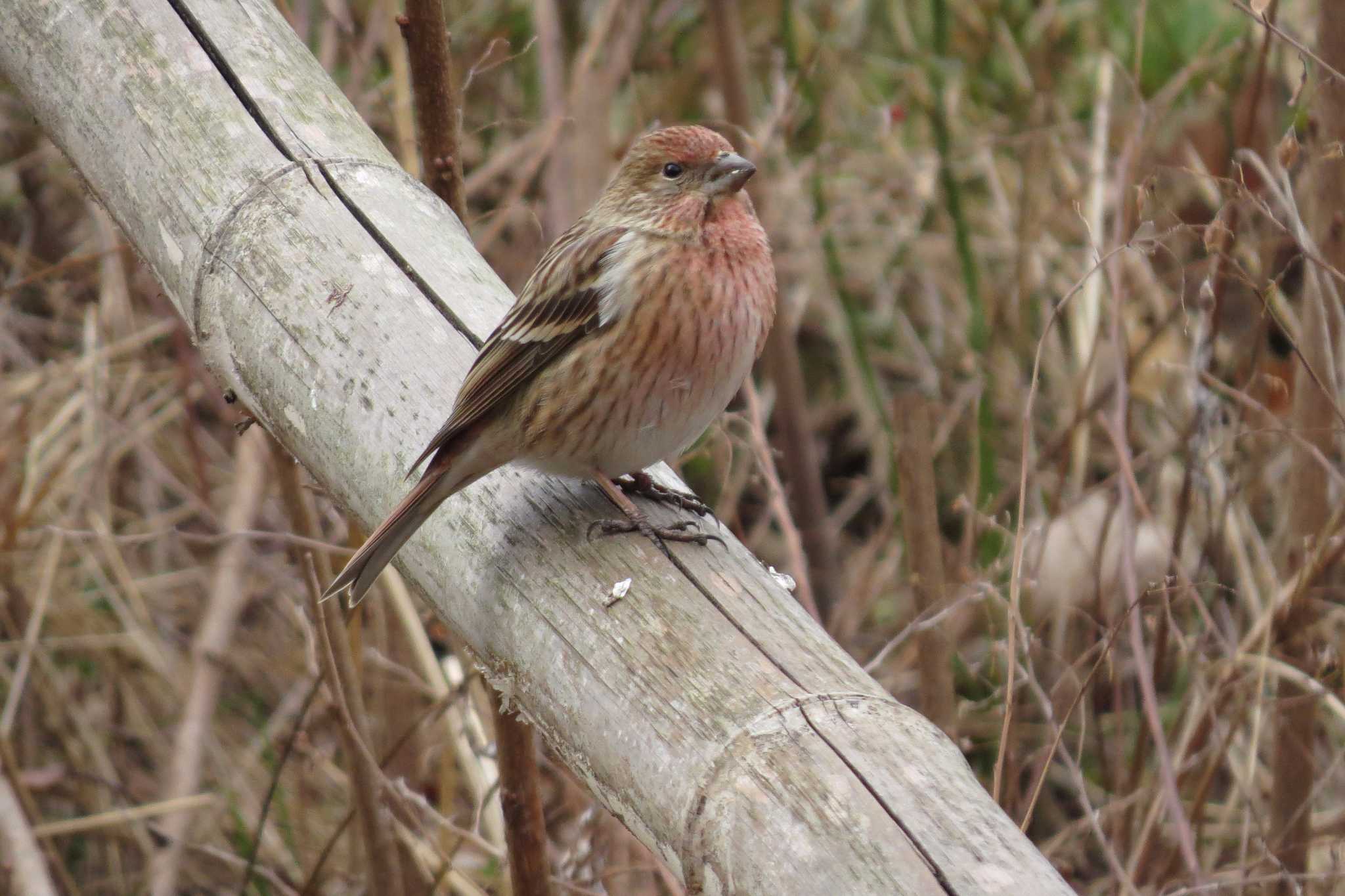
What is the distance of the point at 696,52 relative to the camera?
19.1ft

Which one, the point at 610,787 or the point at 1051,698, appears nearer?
the point at 610,787

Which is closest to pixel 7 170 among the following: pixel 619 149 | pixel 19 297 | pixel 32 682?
pixel 19 297

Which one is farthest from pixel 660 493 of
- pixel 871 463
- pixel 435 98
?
pixel 871 463

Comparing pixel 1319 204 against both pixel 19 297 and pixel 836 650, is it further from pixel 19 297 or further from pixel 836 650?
pixel 19 297

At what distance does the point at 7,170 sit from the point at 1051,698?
434cm

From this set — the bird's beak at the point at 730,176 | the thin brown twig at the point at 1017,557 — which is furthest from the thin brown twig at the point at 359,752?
the thin brown twig at the point at 1017,557

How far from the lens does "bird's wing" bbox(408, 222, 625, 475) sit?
245 cm

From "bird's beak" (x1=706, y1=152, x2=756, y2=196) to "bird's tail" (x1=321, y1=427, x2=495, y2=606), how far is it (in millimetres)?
810

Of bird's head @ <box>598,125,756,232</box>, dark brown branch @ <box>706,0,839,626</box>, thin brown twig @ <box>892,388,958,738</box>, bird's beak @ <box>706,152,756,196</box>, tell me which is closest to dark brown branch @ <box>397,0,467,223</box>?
bird's head @ <box>598,125,756,232</box>

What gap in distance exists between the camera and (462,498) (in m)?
2.54

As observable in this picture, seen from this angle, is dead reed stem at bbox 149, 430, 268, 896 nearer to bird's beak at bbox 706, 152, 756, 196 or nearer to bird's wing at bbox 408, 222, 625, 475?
bird's wing at bbox 408, 222, 625, 475

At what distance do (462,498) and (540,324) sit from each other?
0.35 meters

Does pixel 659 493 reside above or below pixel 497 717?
above

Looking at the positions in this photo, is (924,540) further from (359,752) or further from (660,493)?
(359,752)
